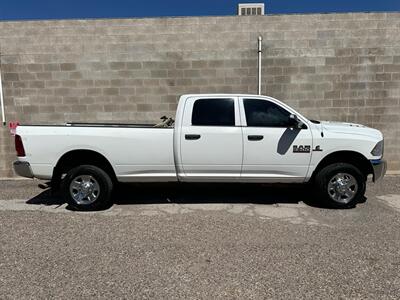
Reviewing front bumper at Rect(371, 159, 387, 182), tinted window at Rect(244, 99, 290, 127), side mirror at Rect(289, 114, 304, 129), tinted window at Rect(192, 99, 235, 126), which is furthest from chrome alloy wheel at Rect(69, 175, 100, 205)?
front bumper at Rect(371, 159, 387, 182)

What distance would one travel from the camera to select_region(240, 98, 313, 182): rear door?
18.1ft

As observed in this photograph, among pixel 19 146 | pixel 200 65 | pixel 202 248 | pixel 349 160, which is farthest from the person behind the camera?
pixel 200 65

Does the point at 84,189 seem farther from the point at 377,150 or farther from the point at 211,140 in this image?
the point at 377,150

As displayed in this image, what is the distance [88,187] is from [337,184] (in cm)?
406

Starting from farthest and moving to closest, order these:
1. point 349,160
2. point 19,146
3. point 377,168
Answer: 1. point 349,160
2. point 377,168
3. point 19,146

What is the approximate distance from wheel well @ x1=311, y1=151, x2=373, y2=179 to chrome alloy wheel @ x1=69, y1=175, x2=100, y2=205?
11.8 feet

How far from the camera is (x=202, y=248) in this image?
417cm

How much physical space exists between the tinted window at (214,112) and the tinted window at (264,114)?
267mm

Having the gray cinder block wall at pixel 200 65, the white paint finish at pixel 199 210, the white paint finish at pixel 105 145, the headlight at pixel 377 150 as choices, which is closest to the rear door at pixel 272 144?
the white paint finish at pixel 199 210

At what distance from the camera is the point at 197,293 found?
3182mm

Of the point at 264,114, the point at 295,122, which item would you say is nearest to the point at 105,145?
the point at 264,114

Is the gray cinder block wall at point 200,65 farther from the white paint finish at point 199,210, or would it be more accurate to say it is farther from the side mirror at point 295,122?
the white paint finish at point 199,210

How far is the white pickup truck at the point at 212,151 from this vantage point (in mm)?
5504

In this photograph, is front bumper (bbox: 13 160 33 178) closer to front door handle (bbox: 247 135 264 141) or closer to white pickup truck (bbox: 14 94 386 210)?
white pickup truck (bbox: 14 94 386 210)
